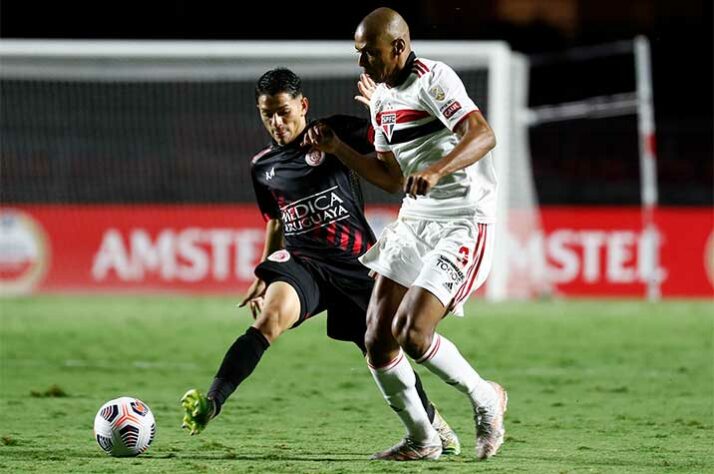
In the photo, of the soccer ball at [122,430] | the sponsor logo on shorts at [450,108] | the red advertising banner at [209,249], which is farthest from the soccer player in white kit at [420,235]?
the red advertising banner at [209,249]

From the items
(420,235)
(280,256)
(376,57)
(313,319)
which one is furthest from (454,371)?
(313,319)

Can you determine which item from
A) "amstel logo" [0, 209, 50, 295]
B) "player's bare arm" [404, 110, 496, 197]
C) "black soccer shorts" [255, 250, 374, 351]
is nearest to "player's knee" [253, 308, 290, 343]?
"black soccer shorts" [255, 250, 374, 351]

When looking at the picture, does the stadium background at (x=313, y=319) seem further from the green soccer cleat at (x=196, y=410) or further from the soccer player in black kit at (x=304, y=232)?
the soccer player in black kit at (x=304, y=232)

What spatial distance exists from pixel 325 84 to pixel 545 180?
6.10 m

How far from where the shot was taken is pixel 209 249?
1741 centimetres

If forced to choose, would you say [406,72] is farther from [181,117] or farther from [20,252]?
[181,117]

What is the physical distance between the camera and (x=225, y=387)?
5875 millimetres

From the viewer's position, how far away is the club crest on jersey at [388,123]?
19.1 ft

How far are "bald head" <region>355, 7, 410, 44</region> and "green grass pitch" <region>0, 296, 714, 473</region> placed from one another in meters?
1.90

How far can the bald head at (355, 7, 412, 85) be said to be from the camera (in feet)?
18.5

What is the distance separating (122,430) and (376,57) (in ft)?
6.71

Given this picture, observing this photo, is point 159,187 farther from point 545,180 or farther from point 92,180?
point 545,180

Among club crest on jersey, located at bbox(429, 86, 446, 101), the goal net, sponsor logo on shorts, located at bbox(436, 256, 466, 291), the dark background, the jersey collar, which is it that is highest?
the dark background

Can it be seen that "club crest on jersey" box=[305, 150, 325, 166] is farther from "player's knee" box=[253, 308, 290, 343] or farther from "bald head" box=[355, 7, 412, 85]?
"bald head" box=[355, 7, 412, 85]
